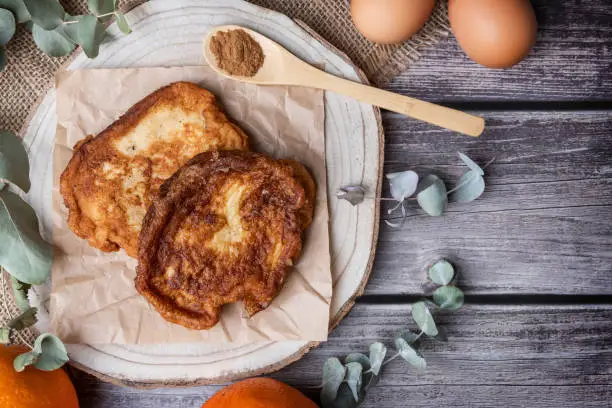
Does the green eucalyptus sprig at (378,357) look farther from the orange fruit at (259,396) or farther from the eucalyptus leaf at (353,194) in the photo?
the eucalyptus leaf at (353,194)

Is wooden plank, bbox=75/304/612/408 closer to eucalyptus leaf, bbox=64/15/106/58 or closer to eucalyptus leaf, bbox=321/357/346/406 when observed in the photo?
eucalyptus leaf, bbox=321/357/346/406

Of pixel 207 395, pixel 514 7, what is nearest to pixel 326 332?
pixel 207 395

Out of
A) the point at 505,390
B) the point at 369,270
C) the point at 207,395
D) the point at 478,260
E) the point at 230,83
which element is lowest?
the point at 505,390

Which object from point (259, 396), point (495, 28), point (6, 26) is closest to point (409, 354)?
point (259, 396)

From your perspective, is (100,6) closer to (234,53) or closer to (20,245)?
(234,53)

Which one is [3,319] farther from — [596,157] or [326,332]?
[596,157]

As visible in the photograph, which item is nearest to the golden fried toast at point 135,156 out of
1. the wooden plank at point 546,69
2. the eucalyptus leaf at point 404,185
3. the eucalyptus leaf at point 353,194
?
the eucalyptus leaf at point 353,194
